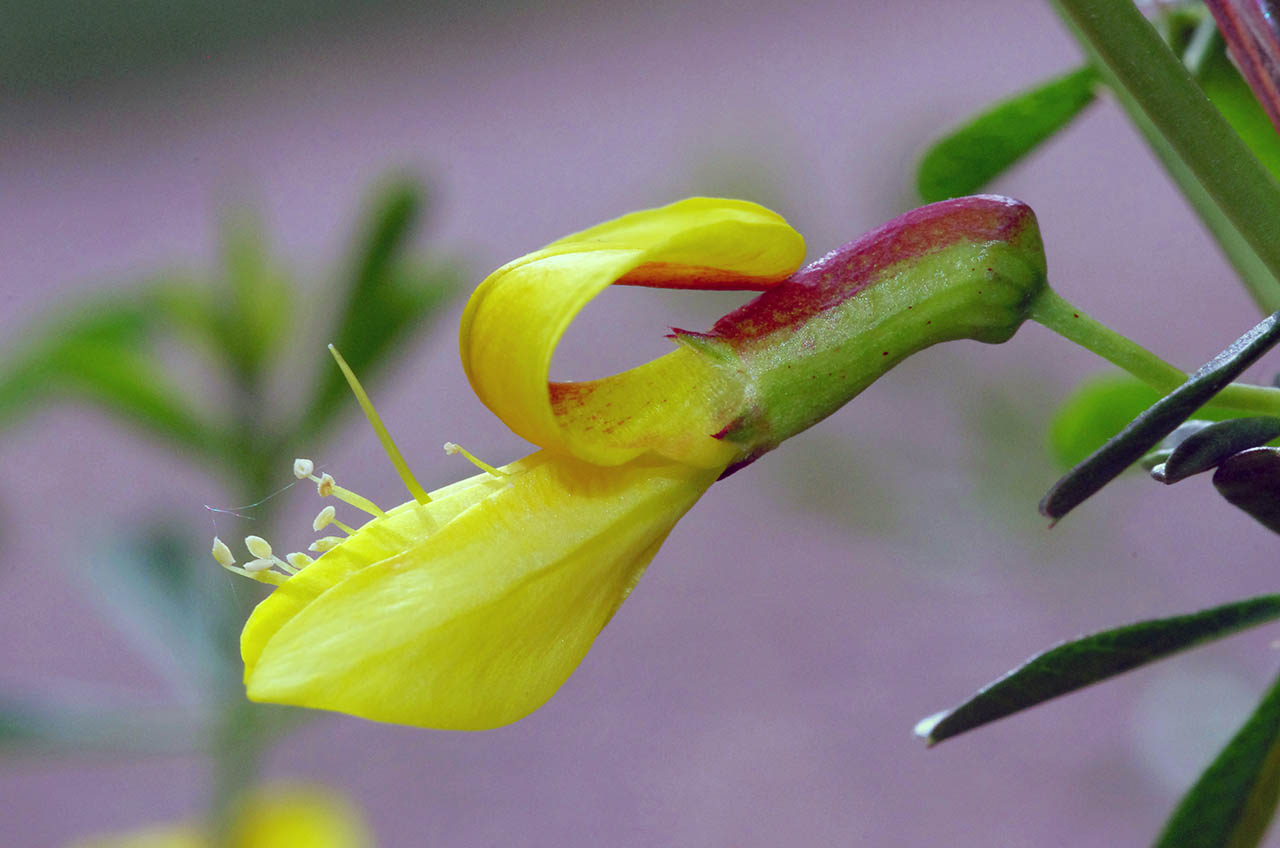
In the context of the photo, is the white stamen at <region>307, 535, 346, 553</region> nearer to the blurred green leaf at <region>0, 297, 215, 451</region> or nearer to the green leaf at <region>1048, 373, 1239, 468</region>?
the green leaf at <region>1048, 373, 1239, 468</region>

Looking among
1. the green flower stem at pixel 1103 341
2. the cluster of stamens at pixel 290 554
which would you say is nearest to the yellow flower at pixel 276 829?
the cluster of stamens at pixel 290 554

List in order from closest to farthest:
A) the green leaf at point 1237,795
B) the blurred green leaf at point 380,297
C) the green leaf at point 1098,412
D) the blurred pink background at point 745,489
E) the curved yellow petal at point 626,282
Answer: the curved yellow petal at point 626,282, the green leaf at point 1237,795, the green leaf at point 1098,412, the blurred green leaf at point 380,297, the blurred pink background at point 745,489

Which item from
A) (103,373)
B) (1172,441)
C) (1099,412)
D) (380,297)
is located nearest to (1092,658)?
(1172,441)

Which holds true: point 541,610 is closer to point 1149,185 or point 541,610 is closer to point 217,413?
point 217,413

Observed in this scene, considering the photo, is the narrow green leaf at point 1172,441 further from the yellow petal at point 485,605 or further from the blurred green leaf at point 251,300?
the blurred green leaf at point 251,300

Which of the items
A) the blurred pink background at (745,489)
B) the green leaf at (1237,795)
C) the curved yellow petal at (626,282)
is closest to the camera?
the curved yellow petal at (626,282)

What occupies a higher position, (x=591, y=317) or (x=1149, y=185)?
(x=591, y=317)

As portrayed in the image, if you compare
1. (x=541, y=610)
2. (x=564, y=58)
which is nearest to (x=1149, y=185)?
(x=564, y=58)
